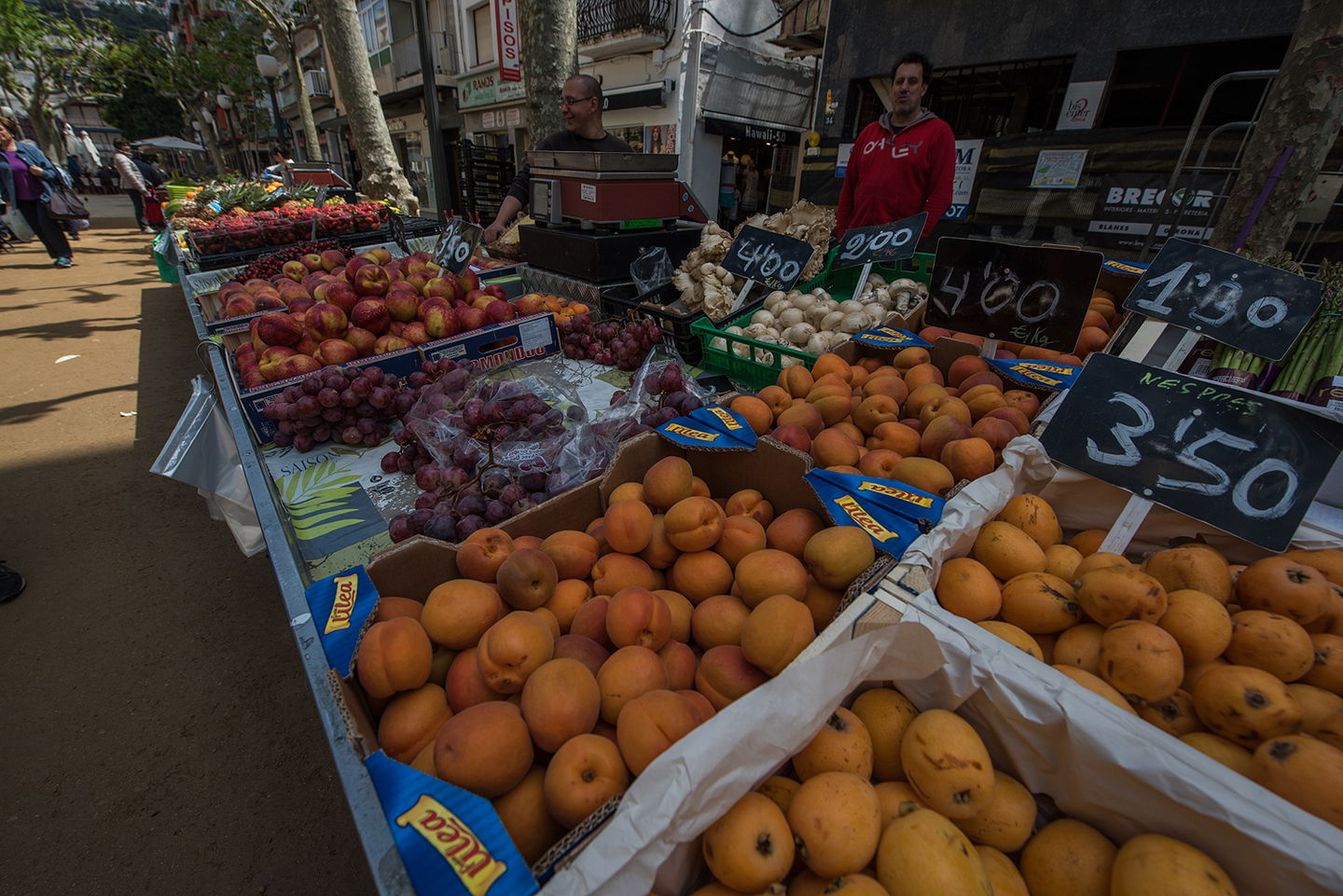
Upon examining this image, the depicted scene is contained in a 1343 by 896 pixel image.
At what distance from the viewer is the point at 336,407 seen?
8.14ft

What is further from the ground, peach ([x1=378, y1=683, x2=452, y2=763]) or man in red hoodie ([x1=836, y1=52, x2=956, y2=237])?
man in red hoodie ([x1=836, y1=52, x2=956, y2=237])

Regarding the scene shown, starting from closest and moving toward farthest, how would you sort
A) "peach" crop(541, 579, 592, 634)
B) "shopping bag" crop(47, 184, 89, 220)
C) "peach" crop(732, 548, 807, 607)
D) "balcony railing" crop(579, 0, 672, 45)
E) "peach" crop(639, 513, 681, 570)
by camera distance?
"peach" crop(732, 548, 807, 607) < "peach" crop(541, 579, 592, 634) < "peach" crop(639, 513, 681, 570) < "shopping bag" crop(47, 184, 89, 220) < "balcony railing" crop(579, 0, 672, 45)

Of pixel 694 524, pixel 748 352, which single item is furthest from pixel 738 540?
pixel 748 352

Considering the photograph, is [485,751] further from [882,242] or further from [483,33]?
[483,33]

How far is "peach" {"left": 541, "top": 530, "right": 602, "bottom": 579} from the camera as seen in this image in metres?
1.49

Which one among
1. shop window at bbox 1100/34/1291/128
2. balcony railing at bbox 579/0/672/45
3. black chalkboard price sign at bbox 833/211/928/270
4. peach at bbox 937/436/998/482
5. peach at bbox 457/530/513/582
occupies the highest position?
balcony railing at bbox 579/0/672/45

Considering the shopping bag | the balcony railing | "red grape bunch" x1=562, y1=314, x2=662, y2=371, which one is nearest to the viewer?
"red grape bunch" x1=562, y1=314, x2=662, y2=371

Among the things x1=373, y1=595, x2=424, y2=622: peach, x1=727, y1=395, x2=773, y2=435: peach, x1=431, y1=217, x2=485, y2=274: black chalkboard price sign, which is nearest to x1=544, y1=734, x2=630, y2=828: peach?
x1=373, y1=595, x2=424, y2=622: peach

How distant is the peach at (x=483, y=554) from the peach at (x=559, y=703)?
39cm

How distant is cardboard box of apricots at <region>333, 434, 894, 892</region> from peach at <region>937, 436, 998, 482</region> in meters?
0.46

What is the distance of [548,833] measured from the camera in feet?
3.36

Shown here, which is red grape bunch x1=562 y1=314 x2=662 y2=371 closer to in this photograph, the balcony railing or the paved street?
the paved street

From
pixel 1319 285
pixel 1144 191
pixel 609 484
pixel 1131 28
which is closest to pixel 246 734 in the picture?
pixel 609 484

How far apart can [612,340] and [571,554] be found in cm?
210
